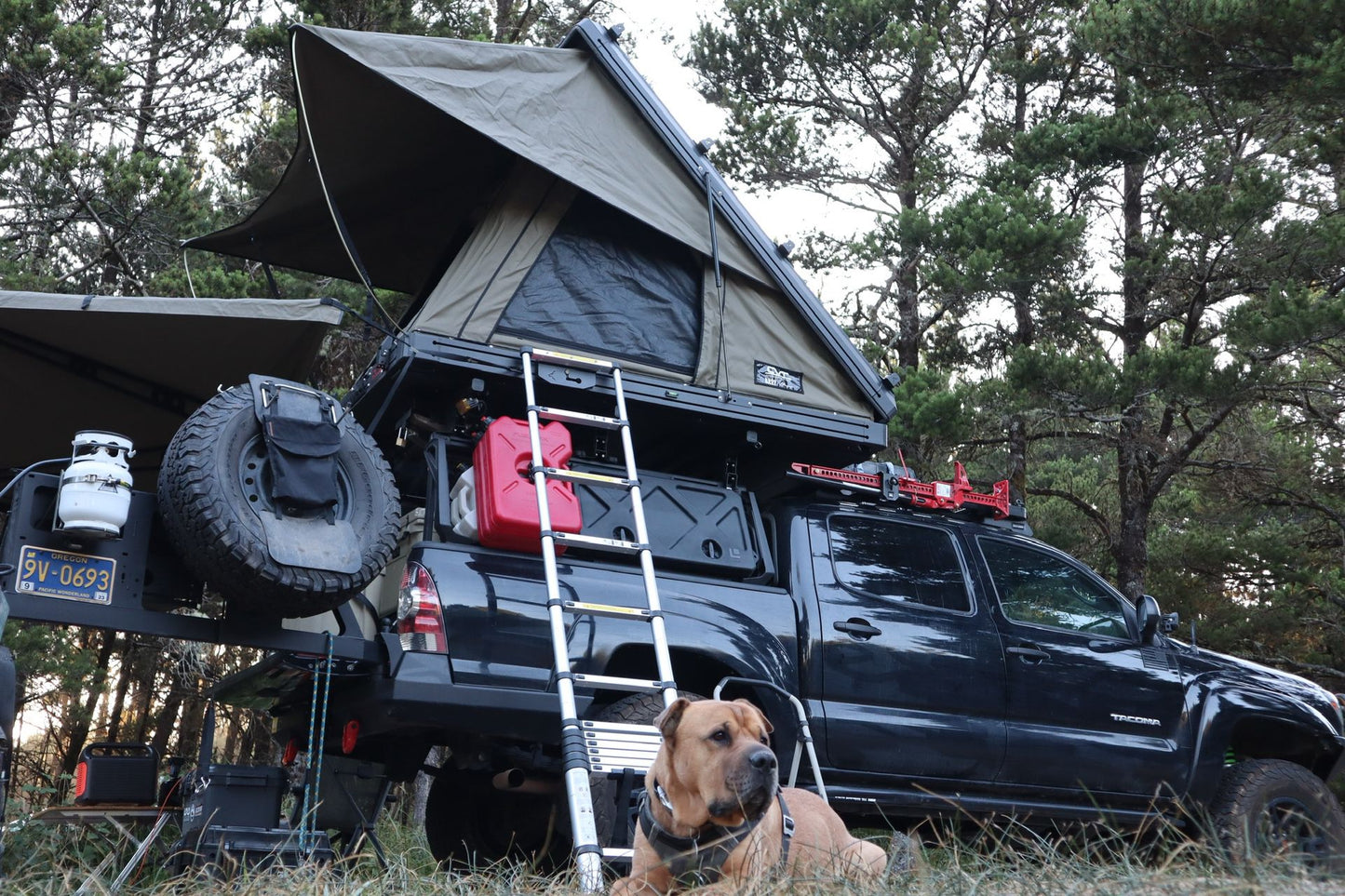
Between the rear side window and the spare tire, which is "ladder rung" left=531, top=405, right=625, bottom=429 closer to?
the spare tire

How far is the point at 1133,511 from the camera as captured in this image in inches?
493

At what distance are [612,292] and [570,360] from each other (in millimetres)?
651

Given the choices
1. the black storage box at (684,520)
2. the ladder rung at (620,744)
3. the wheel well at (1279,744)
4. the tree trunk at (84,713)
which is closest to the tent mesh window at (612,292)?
the black storage box at (684,520)

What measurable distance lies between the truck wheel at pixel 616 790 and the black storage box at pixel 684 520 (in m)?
0.83

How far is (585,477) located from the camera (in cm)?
518

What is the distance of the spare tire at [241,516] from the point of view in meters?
4.01

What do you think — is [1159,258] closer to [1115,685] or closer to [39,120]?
[1115,685]

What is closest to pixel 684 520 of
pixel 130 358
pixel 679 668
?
pixel 679 668

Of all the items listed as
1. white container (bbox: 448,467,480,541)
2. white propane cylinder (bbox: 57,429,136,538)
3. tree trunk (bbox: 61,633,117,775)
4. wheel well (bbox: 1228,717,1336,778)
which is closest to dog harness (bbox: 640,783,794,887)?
white container (bbox: 448,467,480,541)

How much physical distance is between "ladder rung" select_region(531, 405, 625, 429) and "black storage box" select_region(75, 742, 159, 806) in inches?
93.6

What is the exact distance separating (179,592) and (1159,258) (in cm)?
1069

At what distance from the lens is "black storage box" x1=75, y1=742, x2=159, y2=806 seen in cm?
504

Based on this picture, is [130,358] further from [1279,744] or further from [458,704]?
[1279,744]

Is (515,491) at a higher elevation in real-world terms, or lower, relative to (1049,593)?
higher
